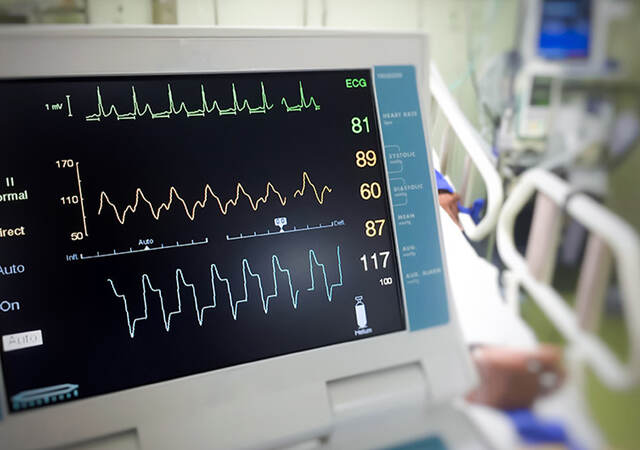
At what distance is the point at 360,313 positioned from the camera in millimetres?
722

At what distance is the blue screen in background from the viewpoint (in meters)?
0.63

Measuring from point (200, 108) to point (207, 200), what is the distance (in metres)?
0.12

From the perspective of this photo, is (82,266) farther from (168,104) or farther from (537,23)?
(537,23)

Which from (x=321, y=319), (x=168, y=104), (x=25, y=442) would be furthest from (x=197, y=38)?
(x=25, y=442)

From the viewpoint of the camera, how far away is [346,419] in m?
0.71

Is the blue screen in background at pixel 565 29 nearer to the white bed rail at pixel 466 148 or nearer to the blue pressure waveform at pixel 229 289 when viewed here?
the white bed rail at pixel 466 148

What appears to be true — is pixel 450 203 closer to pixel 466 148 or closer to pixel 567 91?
pixel 466 148

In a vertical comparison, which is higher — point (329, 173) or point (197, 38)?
point (197, 38)

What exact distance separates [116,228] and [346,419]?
0.41 metres

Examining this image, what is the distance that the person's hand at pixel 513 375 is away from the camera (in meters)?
0.76

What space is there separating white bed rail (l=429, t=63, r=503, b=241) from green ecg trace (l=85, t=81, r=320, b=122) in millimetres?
262

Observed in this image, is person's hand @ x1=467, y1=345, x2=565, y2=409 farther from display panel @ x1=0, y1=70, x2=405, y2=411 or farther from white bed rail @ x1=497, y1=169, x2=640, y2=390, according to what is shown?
display panel @ x1=0, y1=70, x2=405, y2=411

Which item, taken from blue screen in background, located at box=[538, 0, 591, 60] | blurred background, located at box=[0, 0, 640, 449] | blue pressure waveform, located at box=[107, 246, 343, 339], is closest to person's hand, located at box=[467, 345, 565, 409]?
blurred background, located at box=[0, 0, 640, 449]

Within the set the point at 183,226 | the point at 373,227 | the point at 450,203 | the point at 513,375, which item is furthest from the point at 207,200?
the point at 513,375
